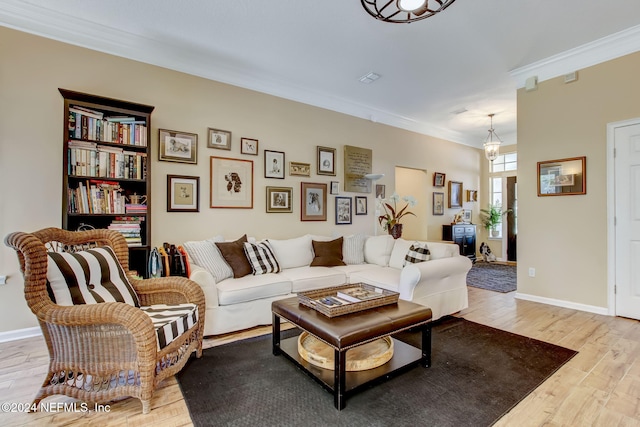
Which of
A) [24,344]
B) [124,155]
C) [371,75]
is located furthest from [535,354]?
[24,344]

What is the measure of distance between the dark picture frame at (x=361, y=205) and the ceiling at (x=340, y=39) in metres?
1.67

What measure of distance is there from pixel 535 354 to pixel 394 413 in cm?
149

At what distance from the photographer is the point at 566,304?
370cm

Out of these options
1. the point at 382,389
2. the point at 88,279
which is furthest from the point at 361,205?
the point at 88,279

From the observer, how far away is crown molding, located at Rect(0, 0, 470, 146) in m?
2.68

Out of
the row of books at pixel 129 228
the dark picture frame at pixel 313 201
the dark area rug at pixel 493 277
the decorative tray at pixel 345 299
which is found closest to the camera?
the decorative tray at pixel 345 299

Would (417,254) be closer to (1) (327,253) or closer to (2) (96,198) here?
(1) (327,253)

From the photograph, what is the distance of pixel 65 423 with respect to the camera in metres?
1.62

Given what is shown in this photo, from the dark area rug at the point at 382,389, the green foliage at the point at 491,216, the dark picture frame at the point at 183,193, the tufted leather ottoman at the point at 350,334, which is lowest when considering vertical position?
the dark area rug at the point at 382,389

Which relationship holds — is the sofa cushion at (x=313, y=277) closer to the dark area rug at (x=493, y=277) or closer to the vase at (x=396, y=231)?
the vase at (x=396, y=231)

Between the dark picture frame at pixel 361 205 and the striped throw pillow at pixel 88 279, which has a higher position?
the dark picture frame at pixel 361 205

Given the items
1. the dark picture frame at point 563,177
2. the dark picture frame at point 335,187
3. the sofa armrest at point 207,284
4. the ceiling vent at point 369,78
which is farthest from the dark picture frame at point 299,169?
the dark picture frame at point 563,177

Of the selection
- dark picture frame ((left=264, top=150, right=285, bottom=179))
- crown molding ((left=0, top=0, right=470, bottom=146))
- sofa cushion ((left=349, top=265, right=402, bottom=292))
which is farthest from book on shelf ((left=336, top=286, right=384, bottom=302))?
crown molding ((left=0, top=0, right=470, bottom=146))

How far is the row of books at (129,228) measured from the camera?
9.50ft
